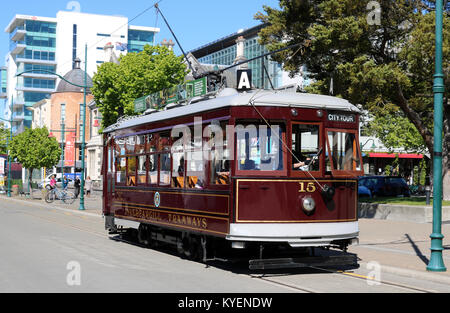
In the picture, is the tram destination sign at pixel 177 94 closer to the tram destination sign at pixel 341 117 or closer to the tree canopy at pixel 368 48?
the tram destination sign at pixel 341 117

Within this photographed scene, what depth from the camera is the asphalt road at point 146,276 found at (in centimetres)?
958

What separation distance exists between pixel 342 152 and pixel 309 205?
1234 mm

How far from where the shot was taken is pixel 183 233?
43.0ft

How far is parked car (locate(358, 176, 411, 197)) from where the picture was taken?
121 ft

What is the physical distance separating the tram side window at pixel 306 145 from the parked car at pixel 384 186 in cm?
2587

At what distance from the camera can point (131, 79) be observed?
36219 mm

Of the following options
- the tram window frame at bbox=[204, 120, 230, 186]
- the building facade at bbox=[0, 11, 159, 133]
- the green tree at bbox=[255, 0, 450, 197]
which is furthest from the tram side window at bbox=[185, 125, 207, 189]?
the building facade at bbox=[0, 11, 159, 133]

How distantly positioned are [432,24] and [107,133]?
11.9 meters

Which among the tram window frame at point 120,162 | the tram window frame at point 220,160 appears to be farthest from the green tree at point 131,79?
the tram window frame at point 220,160

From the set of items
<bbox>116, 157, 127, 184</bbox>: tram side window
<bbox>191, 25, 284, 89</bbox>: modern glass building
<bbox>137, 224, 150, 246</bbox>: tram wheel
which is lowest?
<bbox>137, 224, 150, 246</bbox>: tram wheel

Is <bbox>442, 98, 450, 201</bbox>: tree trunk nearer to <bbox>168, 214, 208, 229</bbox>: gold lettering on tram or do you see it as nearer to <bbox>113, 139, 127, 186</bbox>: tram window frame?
<bbox>113, 139, 127, 186</bbox>: tram window frame

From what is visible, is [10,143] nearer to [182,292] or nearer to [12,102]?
[182,292]

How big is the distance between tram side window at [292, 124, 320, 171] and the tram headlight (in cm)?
56

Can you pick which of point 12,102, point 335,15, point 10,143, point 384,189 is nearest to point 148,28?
point 12,102
